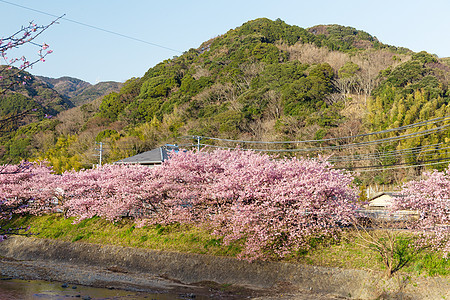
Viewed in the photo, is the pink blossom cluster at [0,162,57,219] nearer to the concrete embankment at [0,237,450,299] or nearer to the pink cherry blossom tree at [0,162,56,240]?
the pink cherry blossom tree at [0,162,56,240]

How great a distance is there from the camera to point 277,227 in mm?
16219

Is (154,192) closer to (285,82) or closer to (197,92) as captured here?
(285,82)

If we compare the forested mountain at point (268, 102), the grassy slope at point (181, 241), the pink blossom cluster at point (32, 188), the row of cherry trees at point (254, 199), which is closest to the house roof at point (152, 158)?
the pink blossom cluster at point (32, 188)

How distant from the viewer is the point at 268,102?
56.2 m

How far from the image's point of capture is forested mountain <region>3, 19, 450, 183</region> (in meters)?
43.8

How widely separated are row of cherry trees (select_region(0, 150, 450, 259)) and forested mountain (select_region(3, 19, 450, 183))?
22.0 m

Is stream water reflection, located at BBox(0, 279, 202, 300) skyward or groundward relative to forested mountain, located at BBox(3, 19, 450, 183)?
groundward

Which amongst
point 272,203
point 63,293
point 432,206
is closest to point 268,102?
point 272,203

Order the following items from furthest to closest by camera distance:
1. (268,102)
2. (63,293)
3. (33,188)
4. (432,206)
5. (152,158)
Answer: (268,102)
(152,158)
(33,188)
(63,293)
(432,206)

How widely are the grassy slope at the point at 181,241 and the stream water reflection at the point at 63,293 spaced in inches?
168

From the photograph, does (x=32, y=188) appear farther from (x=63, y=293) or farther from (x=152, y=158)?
(x=63, y=293)

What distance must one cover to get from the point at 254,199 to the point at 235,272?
3301 mm

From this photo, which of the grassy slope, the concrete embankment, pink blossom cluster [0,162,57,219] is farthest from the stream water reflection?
pink blossom cluster [0,162,57,219]

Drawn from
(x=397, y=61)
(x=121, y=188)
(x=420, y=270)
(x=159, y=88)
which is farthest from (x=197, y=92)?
(x=420, y=270)
